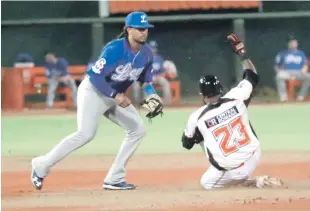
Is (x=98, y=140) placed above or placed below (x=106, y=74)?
below

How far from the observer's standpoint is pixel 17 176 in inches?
389

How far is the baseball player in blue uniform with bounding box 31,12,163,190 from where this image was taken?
7934 millimetres

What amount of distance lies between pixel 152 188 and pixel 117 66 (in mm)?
1296

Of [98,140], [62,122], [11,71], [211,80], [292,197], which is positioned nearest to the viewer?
[292,197]

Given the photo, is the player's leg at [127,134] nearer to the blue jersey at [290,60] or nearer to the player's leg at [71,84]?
the player's leg at [71,84]

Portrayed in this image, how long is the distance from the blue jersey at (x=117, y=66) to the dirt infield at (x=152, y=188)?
1017 mm

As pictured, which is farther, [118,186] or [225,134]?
[118,186]

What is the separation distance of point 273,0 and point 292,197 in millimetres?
18384

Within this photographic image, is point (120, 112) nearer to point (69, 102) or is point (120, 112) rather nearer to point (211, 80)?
point (211, 80)

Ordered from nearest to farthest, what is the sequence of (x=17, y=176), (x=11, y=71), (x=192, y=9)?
(x=17, y=176) < (x=11, y=71) < (x=192, y=9)

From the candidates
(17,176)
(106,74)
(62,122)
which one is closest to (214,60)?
(62,122)

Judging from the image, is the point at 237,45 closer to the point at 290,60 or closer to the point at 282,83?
the point at 282,83

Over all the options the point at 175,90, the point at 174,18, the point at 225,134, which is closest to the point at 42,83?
the point at 175,90

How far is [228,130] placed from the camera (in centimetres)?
783
